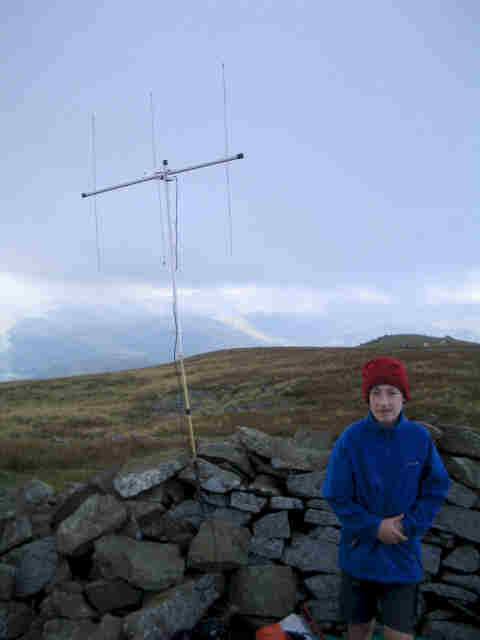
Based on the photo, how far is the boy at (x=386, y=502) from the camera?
14.3 ft

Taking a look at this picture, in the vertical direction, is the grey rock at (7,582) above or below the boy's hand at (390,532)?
below

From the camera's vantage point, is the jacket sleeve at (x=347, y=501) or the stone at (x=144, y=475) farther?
the stone at (x=144, y=475)

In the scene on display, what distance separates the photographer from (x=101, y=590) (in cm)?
675

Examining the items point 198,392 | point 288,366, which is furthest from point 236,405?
point 288,366

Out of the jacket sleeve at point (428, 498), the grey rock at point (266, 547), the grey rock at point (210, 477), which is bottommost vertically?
the grey rock at point (266, 547)

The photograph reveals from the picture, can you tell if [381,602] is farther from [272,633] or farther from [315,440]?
[315,440]

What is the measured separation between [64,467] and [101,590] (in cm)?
630

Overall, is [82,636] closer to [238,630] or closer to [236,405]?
[238,630]

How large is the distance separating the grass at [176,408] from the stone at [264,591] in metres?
2.51

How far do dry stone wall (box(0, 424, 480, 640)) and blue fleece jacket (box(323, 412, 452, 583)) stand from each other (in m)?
3.02

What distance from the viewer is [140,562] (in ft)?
22.5

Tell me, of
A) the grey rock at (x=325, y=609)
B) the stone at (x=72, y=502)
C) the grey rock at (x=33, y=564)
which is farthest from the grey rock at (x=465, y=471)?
the grey rock at (x=33, y=564)

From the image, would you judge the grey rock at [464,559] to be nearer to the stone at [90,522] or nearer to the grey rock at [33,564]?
the stone at [90,522]

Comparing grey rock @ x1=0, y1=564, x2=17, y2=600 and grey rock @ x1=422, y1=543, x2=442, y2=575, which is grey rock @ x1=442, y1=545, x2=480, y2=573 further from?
grey rock @ x1=0, y1=564, x2=17, y2=600
